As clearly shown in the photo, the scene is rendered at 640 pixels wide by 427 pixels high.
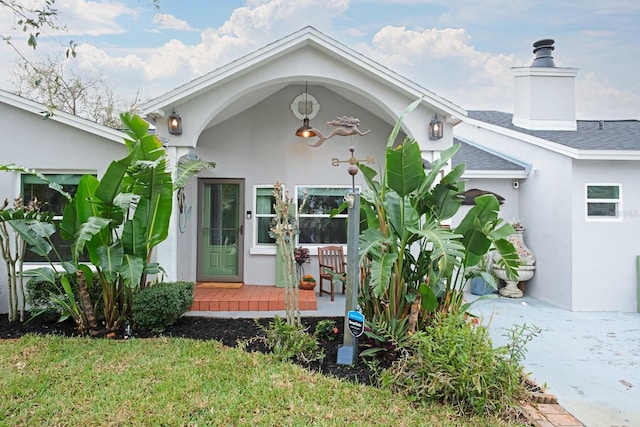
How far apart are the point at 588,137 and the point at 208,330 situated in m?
9.37

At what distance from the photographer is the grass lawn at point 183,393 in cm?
335

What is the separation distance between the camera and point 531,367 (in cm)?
489

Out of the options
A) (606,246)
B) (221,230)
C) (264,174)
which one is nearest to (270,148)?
A: (264,174)

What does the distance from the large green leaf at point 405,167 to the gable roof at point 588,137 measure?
17.1 feet

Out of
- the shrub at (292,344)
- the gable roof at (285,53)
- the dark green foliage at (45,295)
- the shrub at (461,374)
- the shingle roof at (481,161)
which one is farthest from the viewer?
the shingle roof at (481,161)

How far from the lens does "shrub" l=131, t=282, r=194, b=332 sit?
5484mm

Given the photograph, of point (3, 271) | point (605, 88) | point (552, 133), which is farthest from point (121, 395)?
point (605, 88)

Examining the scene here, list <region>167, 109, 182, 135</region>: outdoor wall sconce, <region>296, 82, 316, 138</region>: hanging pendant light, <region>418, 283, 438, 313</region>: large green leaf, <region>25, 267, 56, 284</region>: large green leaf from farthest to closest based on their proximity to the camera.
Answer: <region>296, 82, 316, 138</region>: hanging pendant light
<region>167, 109, 182, 135</region>: outdoor wall sconce
<region>25, 267, 56, 284</region>: large green leaf
<region>418, 283, 438, 313</region>: large green leaf

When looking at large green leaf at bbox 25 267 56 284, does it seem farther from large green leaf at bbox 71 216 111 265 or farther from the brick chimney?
the brick chimney

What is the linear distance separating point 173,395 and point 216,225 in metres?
5.08

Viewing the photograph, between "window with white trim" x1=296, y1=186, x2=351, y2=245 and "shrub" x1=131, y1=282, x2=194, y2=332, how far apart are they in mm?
3362

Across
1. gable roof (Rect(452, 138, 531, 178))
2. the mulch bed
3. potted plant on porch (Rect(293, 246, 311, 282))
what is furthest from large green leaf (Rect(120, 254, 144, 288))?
gable roof (Rect(452, 138, 531, 178))

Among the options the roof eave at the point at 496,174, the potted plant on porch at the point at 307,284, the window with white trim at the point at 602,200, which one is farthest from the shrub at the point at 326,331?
the window with white trim at the point at 602,200

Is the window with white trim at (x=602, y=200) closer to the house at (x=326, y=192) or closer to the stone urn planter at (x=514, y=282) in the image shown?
the house at (x=326, y=192)
